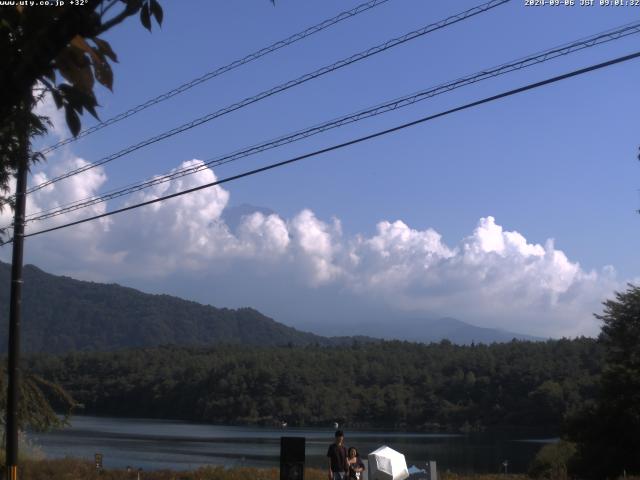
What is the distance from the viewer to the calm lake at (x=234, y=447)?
1738 inches

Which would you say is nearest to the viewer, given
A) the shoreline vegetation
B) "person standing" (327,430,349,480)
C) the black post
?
"person standing" (327,430,349,480)

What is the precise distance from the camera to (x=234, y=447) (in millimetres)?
57000

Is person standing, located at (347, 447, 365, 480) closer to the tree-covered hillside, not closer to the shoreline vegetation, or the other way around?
the shoreline vegetation

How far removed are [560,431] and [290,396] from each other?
175ft

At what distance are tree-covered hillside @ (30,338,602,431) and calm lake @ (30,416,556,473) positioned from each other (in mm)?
5354

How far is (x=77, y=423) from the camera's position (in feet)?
282

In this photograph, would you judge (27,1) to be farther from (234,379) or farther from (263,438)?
(234,379)

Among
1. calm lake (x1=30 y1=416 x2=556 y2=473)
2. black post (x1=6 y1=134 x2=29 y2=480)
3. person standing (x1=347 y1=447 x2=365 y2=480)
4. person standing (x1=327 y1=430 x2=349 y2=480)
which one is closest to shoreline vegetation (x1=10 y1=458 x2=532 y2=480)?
calm lake (x1=30 y1=416 x2=556 y2=473)

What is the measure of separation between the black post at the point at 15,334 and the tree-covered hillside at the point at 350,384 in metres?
53.5

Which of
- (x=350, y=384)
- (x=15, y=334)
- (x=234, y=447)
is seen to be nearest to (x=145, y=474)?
(x=15, y=334)

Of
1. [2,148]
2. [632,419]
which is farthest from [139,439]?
[2,148]

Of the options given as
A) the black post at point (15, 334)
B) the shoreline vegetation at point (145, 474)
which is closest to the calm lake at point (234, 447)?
the shoreline vegetation at point (145, 474)

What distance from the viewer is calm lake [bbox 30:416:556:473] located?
44.2 meters

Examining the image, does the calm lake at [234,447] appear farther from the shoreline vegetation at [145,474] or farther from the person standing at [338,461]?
the person standing at [338,461]
